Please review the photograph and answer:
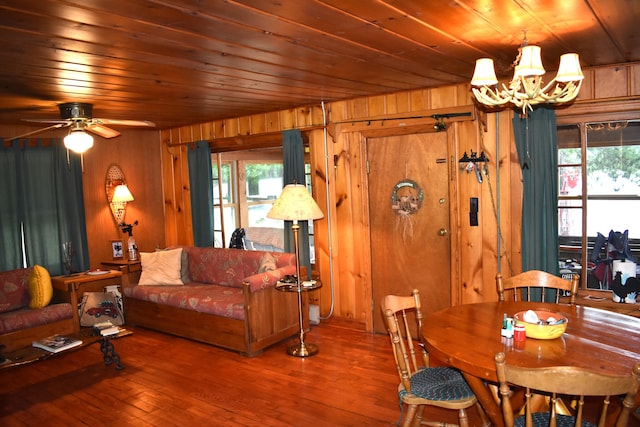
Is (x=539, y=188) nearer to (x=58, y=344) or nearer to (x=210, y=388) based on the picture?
(x=210, y=388)

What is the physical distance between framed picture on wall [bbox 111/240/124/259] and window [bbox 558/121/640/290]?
15.6ft

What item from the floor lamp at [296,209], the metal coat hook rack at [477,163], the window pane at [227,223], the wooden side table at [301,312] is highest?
the metal coat hook rack at [477,163]

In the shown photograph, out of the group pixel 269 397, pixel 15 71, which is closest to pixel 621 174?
pixel 269 397

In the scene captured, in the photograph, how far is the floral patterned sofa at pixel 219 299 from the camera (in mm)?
4449

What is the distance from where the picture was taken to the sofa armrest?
4.40 m

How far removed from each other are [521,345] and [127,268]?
4.51m

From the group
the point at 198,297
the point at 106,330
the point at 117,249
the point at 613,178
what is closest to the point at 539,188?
the point at 613,178

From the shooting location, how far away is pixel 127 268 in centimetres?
559

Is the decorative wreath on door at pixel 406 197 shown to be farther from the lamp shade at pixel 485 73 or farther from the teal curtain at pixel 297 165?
the lamp shade at pixel 485 73

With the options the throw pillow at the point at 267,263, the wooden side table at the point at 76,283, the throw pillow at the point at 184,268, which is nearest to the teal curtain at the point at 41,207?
the wooden side table at the point at 76,283

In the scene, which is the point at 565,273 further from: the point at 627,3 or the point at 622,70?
the point at 627,3

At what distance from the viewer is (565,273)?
13.4 ft

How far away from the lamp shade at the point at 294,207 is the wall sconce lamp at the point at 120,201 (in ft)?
8.52

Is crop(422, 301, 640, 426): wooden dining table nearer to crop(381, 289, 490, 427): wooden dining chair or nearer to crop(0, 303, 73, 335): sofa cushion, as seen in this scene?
crop(381, 289, 490, 427): wooden dining chair
